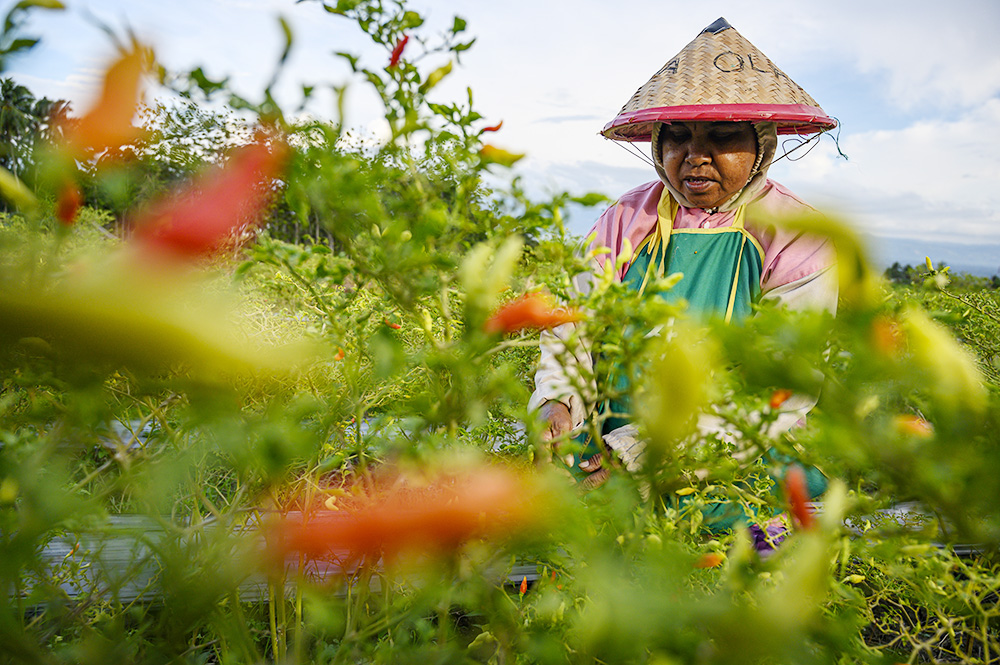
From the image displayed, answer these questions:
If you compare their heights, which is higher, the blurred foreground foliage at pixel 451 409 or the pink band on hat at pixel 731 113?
the pink band on hat at pixel 731 113

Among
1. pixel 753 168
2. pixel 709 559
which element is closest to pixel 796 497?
pixel 709 559

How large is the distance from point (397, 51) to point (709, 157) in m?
0.92

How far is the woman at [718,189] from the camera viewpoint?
1.22m

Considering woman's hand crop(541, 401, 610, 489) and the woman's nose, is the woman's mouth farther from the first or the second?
woman's hand crop(541, 401, 610, 489)

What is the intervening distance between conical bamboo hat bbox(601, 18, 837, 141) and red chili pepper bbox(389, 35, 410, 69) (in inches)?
30.6

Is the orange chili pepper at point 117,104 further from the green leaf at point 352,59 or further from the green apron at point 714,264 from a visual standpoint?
the green apron at point 714,264

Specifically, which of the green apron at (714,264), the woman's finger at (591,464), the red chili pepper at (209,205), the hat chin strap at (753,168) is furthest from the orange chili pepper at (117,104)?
the hat chin strap at (753,168)

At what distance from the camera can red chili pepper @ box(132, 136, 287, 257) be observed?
0.32 meters

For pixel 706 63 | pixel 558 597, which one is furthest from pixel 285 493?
pixel 706 63

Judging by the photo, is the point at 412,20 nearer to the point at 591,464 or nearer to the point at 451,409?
the point at 451,409

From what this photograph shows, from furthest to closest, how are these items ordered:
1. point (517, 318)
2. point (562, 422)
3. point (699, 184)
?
point (699, 184) → point (562, 422) → point (517, 318)

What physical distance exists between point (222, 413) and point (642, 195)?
4.32ft

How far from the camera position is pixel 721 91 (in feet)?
4.03

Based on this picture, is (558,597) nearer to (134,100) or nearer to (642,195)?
(134,100)
